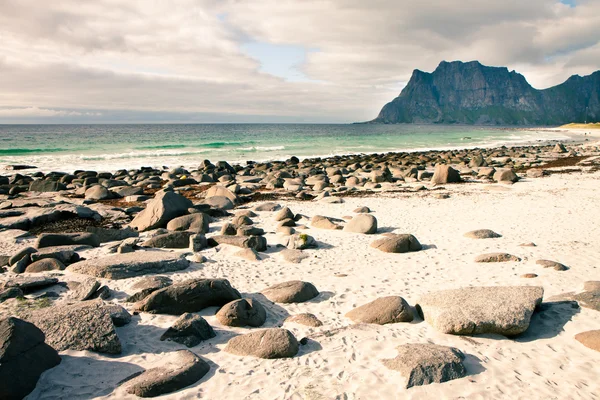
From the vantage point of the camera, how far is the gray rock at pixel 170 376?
4.20 metres

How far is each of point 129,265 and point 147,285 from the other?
1.02 metres

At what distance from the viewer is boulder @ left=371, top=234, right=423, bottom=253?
9.44 metres

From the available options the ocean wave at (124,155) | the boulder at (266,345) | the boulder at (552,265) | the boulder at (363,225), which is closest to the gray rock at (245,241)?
the boulder at (363,225)

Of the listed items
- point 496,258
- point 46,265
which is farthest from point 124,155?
point 496,258

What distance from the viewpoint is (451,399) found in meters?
4.16

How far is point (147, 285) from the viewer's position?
276 inches

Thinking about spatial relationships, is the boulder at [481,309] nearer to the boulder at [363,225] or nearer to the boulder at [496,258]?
the boulder at [496,258]

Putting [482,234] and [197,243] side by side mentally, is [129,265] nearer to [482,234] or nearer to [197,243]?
[197,243]

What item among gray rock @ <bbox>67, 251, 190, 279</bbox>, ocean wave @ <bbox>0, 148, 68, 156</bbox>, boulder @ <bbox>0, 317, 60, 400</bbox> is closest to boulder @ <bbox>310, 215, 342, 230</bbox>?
gray rock @ <bbox>67, 251, 190, 279</bbox>

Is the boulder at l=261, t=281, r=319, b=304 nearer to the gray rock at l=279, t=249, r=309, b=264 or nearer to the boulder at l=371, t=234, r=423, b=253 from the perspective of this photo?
the gray rock at l=279, t=249, r=309, b=264

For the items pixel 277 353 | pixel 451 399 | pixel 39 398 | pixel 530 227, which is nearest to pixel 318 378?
pixel 277 353

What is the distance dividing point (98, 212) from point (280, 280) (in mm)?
8789

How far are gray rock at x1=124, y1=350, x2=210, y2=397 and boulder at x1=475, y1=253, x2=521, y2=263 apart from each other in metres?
6.36

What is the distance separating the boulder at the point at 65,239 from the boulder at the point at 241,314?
17.7ft
